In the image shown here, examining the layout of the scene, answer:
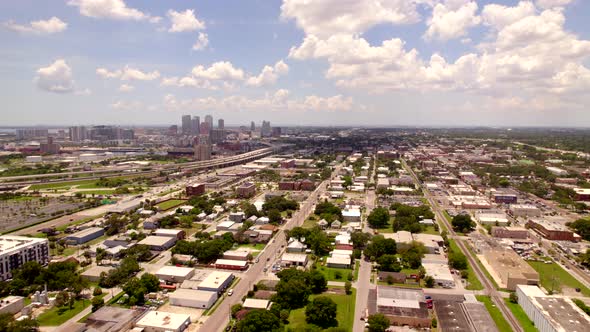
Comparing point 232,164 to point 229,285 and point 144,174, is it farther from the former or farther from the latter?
point 229,285

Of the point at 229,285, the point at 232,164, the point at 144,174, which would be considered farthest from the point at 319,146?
the point at 229,285

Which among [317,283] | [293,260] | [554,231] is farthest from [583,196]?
[317,283]

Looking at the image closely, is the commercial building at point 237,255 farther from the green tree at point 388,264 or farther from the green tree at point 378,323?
the green tree at point 378,323

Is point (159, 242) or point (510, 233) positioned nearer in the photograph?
point (159, 242)

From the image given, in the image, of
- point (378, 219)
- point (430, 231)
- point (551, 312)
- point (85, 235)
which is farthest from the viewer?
point (378, 219)

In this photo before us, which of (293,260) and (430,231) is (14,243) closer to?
(293,260)

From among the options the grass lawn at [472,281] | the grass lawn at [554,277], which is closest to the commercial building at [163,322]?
the grass lawn at [472,281]

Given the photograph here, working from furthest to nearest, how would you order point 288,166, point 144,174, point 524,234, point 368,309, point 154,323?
point 288,166 < point 144,174 < point 524,234 < point 368,309 < point 154,323

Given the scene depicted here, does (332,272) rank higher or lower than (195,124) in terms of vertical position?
lower
